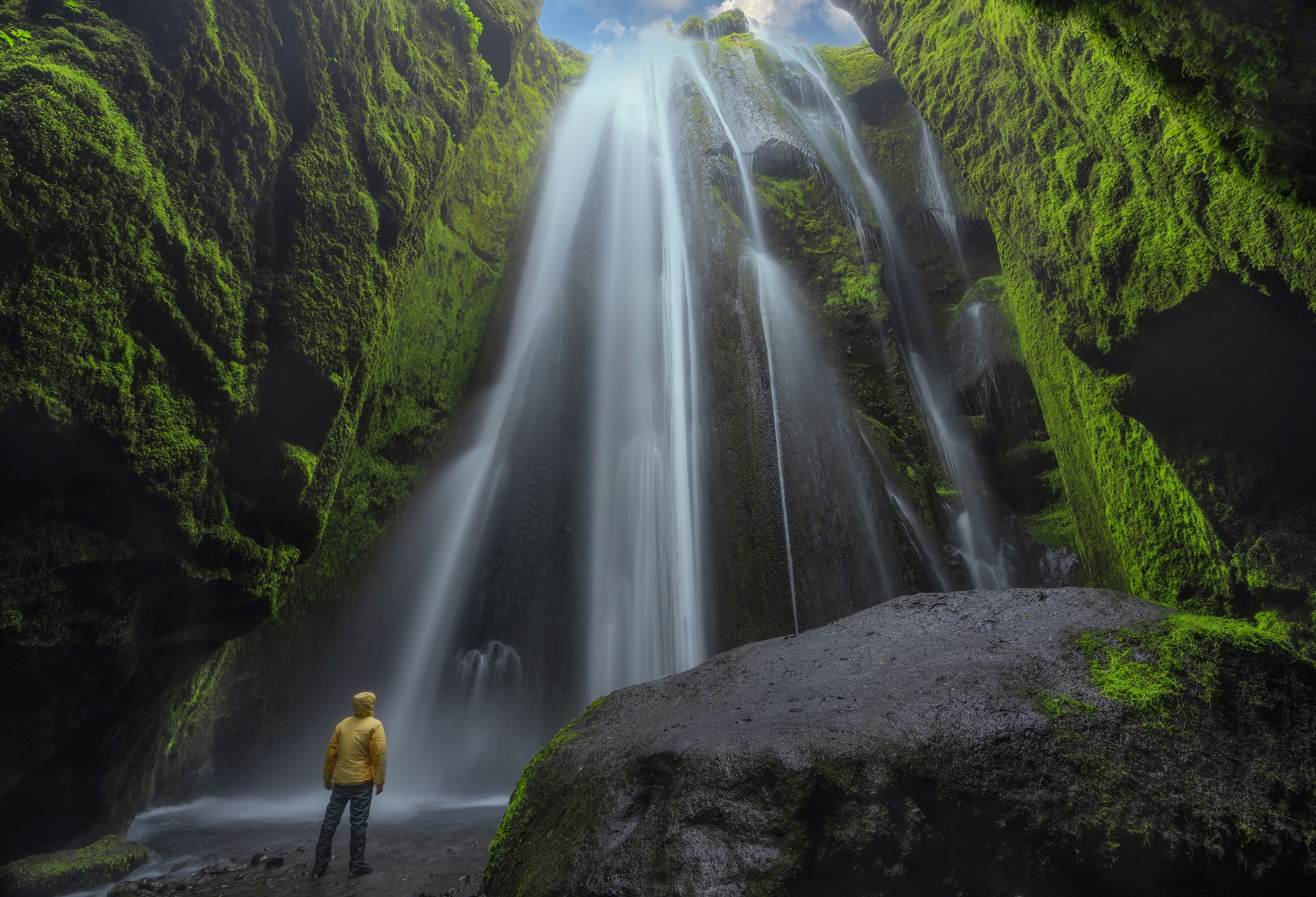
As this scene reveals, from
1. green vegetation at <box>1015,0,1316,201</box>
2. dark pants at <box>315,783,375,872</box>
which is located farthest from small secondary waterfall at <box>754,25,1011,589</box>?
dark pants at <box>315,783,375,872</box>

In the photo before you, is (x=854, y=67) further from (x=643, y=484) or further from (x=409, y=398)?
(x=409, y=398)

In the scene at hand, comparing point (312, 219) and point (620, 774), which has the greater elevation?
point (312, 219)

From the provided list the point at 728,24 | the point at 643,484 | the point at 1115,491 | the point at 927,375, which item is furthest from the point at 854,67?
the point at 1115,491

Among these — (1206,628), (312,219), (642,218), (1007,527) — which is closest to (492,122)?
(642,218)

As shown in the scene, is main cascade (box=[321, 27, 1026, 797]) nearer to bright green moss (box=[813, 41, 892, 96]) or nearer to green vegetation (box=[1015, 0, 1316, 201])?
bright green moss (box=[813, 41, 892, 96])

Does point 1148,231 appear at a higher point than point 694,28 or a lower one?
lower

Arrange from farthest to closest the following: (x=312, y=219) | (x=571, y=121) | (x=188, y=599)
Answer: (x=571, y=121) < (x=312, y=219) < (x=188, y=599)

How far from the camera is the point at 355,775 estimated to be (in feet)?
14.7

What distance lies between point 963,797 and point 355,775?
169 inches

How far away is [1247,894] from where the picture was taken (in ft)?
6.36

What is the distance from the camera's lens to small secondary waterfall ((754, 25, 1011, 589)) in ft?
31.0

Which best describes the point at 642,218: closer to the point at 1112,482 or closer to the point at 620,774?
the point at 1112,482

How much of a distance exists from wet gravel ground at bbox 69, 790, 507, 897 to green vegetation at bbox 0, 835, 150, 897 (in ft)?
0.44

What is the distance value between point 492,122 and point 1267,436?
1312cm
